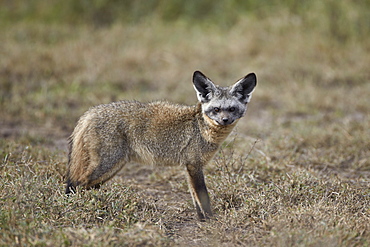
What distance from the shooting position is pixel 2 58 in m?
10.0

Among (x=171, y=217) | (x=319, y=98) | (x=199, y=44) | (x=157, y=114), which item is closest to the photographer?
(x=171, y=217)

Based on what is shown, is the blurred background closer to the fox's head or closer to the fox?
the fox's head

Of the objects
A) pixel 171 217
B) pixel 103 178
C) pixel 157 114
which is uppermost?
pixel 157 114

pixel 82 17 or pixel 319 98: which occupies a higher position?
pixel 82 17

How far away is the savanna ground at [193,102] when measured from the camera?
166 inches

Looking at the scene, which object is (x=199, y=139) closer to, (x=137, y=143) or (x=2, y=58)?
(x=137, y=143)

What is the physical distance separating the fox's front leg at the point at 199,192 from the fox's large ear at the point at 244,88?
91 cm

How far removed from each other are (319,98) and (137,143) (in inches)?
200

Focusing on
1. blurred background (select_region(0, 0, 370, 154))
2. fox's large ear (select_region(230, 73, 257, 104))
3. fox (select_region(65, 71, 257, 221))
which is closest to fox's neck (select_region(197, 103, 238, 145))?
fox (select_region(65, 71, 257, 221))

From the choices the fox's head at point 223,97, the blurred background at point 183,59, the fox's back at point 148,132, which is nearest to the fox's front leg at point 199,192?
the fox's back at point 148,132

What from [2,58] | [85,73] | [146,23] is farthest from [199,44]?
[2,58]

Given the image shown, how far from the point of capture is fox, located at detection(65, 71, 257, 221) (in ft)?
15.8

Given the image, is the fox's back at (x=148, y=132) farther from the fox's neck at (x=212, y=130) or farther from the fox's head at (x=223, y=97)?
the fox's head at (x=223, y=97)

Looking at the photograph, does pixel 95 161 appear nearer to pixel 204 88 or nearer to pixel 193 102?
pixel 204 88
